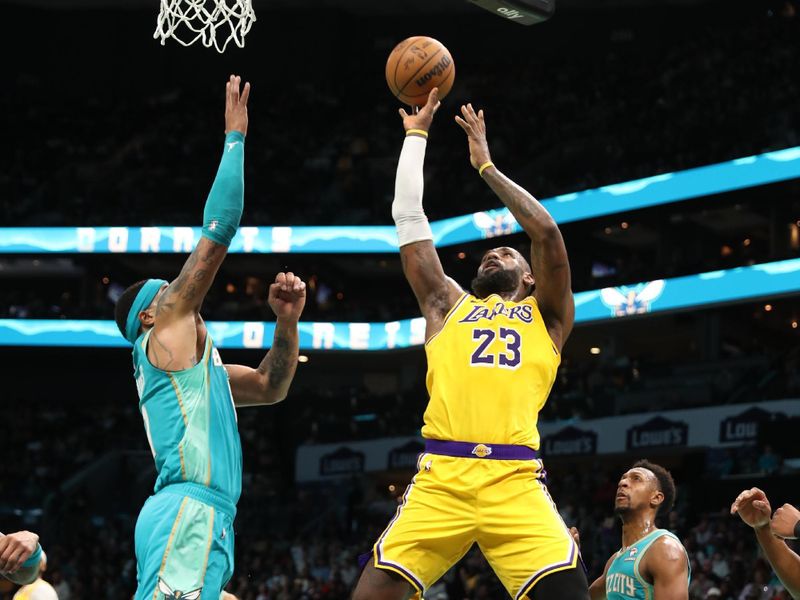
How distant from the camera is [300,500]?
86.0 feet

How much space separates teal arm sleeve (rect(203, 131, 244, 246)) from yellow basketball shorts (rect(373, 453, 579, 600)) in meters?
1.42

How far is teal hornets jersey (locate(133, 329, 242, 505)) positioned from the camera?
16.8ft

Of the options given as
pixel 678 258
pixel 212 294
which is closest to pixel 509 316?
pixel 678 258

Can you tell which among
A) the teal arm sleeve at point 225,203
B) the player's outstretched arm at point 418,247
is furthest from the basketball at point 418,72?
the teal arm sleeve at point 225,203

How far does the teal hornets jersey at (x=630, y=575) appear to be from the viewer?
6945 millimetres

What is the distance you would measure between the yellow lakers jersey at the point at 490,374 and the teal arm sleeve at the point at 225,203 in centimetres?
111

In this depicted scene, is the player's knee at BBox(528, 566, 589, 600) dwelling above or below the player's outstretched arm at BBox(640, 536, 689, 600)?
above

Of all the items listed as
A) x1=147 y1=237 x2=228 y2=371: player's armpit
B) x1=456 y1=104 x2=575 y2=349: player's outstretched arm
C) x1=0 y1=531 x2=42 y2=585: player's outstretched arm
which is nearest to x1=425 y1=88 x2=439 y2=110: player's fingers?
x1=456 y1=104 x2=575 y2=349: player's outstretched arm

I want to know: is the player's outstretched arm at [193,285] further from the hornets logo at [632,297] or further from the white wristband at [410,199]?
the hornets logo at [632,297]

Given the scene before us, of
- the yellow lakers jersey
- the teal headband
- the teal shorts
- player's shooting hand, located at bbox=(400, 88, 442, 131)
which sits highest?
player's shooting hand, located at bbox=(400, 88, 442, 131)

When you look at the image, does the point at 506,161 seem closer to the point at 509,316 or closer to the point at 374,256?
the point at 374,256

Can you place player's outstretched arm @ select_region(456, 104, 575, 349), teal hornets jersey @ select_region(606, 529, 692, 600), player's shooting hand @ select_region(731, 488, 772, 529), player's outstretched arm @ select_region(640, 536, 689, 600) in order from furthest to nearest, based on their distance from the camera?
teal hornets jersey @ select_region(606, 529, 692, 600)
player's outstretched arm @ select_region(640, 536, 689, 600)
player's outstretched arm @ select_region(456, 104, 575, 349)
player's shooting hand @ select_region(731, 488, 772, 529)

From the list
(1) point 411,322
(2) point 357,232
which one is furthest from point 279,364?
(2) point 357,232

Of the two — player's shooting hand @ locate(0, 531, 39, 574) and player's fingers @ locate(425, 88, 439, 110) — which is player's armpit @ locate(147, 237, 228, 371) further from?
player's fingers @ locate(425, 88, 439, 110)
